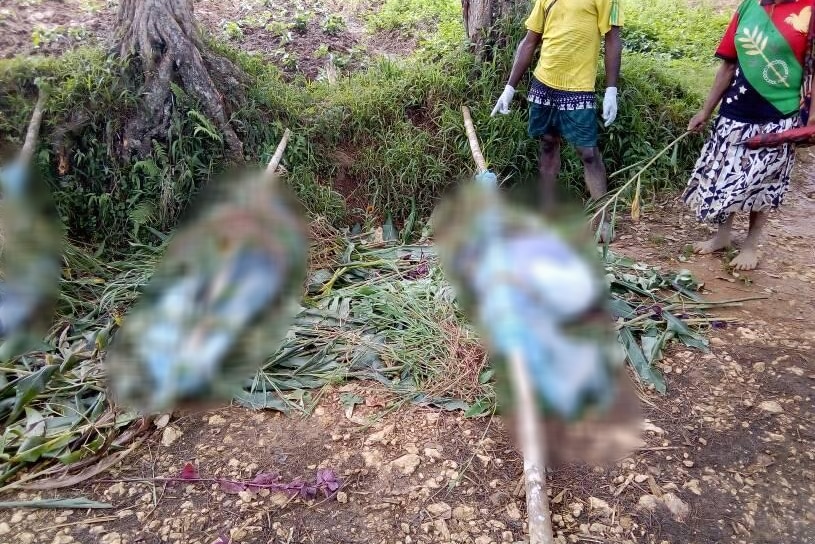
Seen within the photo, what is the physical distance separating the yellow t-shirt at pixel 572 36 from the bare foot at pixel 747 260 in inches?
46.4

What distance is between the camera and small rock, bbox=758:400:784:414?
2.20m

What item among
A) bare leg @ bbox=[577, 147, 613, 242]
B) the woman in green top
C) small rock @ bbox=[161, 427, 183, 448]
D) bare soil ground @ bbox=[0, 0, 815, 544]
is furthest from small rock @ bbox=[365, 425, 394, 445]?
the woman in green top

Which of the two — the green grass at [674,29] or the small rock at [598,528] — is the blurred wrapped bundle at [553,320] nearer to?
the small rock at [598,528]

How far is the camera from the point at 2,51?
3451 mm

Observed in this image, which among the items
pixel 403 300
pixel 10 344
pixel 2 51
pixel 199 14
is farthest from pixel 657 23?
pixel 10 344

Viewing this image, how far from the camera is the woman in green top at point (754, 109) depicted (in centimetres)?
239

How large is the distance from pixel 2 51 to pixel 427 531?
3644mm

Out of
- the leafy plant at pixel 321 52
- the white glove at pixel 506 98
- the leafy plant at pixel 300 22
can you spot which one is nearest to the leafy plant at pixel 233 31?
the leafy plant at pixel 300 22

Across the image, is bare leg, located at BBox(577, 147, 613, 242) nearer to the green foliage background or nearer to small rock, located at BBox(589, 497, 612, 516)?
the green foliage background

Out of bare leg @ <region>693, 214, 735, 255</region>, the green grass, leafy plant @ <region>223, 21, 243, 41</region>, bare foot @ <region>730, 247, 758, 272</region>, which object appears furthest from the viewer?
the green grass

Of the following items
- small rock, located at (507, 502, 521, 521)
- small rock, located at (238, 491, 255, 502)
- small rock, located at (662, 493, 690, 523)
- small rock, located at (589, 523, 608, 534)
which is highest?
small rock, located at (238, 491, 255, 502)

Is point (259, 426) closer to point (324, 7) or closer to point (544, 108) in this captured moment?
point (544, 108)

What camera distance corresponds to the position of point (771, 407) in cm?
221

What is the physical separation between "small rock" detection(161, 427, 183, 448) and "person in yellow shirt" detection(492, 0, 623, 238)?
2.07 meters
